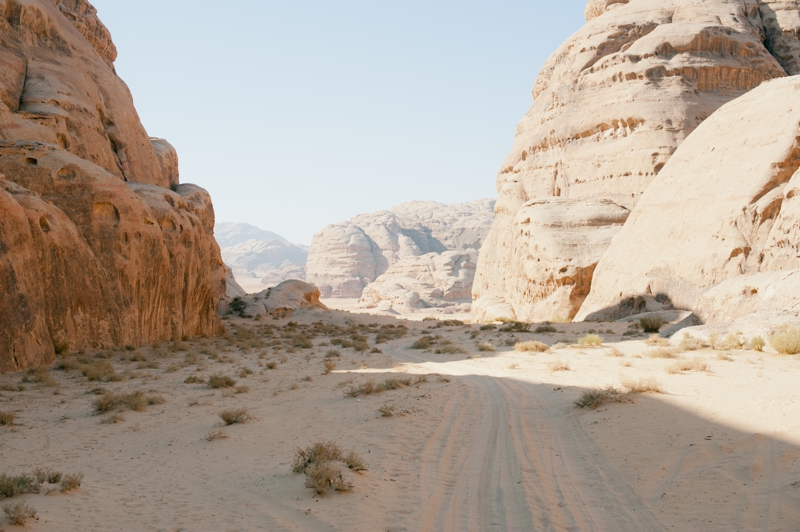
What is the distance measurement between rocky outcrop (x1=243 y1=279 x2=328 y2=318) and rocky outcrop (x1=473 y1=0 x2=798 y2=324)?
12269mm

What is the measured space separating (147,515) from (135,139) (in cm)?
2434

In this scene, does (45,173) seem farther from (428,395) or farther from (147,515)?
(147,515)

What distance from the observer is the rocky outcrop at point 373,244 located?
106 meters

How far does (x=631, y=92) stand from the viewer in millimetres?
34531

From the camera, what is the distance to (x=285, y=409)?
9133 mm

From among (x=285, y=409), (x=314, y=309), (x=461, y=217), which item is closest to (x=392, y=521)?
(x=285, y=409)

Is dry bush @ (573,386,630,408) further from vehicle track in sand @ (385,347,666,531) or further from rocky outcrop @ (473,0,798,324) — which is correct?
rocky outcrop @ (473,0,798,324)

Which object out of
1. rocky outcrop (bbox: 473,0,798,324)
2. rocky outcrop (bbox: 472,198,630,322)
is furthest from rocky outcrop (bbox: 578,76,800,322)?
rocky outcrop (bbox: 473,0,798,324)

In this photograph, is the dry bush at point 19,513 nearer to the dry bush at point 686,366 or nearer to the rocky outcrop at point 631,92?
the dry bush at point 686,366

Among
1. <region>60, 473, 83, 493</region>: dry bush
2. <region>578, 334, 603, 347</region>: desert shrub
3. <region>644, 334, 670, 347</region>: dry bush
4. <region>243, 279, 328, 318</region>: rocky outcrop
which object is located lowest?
<region>578, 334, 603, 347</region>: desert shrub

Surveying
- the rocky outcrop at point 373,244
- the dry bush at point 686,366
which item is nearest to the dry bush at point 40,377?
the dry bush at point 686,366

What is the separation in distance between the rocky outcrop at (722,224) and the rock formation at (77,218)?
1749 centimetres

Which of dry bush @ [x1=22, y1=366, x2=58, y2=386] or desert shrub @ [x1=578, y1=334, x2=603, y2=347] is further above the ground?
dry bush @ [x1=22, y1=366, x2=58, y2=386]

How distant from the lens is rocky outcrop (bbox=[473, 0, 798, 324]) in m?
33.4
